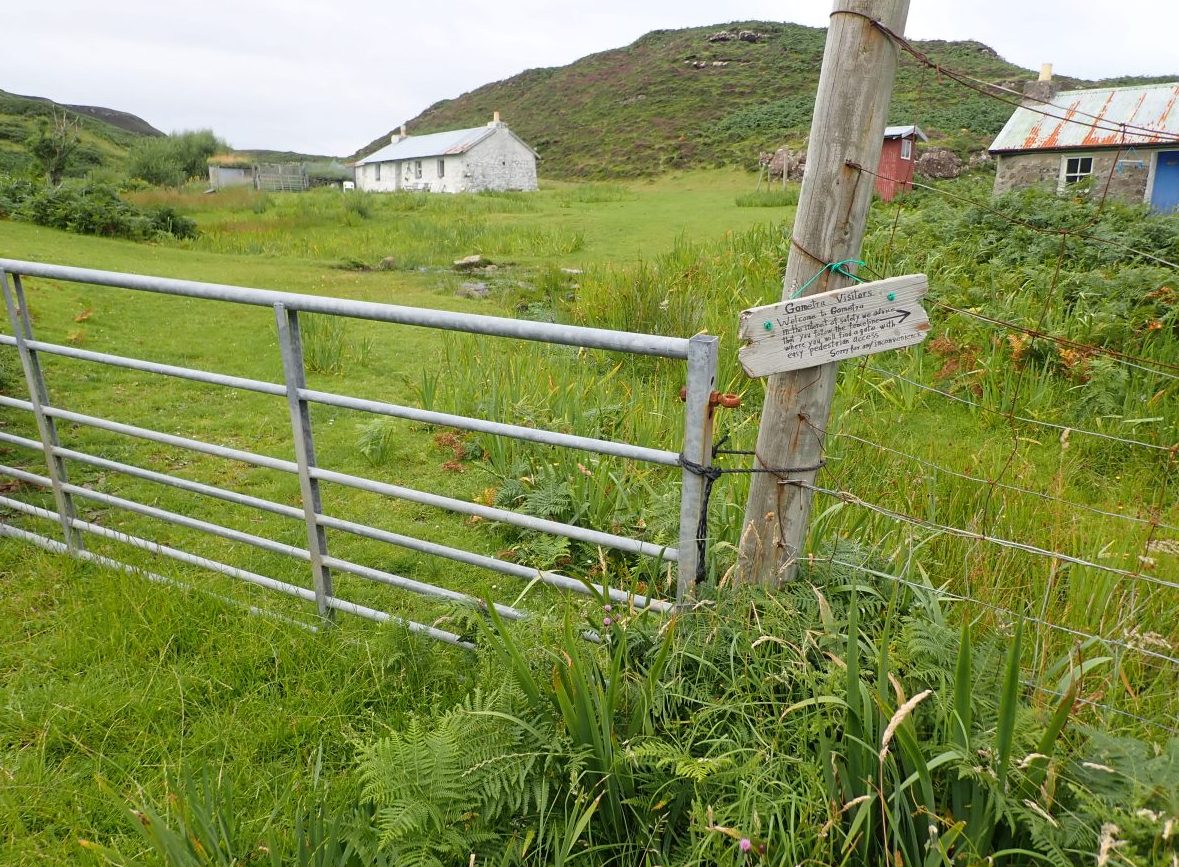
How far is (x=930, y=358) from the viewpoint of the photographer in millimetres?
6738

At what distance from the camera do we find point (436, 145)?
154 feet

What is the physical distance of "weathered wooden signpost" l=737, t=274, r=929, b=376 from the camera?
196 centimetres

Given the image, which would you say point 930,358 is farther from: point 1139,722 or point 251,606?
point 251,606

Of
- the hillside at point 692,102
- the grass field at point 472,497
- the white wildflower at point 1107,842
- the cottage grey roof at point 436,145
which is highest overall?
the hillside at point 692,102

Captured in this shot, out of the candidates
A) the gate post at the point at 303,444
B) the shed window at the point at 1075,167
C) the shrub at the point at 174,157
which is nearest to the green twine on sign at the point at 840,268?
the gate post at the point at 303,444

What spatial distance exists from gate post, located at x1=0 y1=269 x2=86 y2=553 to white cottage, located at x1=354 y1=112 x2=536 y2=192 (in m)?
41.6

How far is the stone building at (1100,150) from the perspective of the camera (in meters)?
18.9

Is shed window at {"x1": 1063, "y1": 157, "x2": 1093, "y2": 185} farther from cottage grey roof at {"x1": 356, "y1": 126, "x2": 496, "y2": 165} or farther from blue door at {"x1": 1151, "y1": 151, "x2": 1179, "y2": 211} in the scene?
cottage grey roof at {"x1": 356, "y1": 126, "x2": 496, "y2": 165}

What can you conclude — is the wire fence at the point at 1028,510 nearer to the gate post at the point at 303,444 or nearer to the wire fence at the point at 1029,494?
the wire fence at the point at 1029,494

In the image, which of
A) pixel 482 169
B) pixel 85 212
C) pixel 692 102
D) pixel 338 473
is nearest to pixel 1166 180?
pixel 338 473

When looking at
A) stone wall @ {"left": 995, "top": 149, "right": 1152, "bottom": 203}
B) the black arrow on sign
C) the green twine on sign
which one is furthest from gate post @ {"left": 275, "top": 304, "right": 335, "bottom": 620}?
stone wall @ {"left": 995, "top": 149, "right": 1152, "bottom": 203}

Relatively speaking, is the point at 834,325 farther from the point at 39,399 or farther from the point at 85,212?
the point at 85,212

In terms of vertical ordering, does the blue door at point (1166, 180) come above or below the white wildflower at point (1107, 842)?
above

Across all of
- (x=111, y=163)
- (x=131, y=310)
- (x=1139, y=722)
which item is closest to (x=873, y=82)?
(x=1139, y=722)
